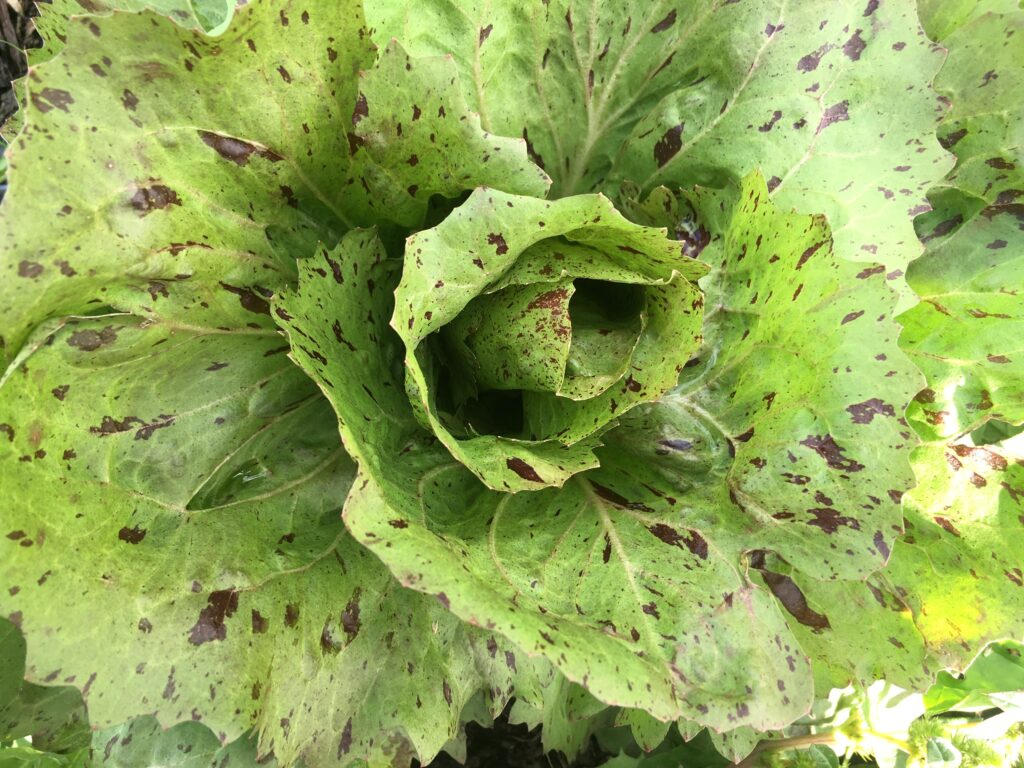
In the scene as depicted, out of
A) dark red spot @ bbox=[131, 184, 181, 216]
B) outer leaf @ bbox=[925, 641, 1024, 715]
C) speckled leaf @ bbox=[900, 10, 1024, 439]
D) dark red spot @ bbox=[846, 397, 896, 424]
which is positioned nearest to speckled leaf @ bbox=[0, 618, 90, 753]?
dark red spot @ bbox=[131, 184, 181, 216]

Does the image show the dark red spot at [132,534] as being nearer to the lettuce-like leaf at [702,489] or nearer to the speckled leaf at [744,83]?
the lettuce-like leaf at [702,489]

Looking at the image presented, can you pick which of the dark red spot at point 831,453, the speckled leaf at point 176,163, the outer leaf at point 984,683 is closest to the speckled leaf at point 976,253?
the dark red spot at point 831,453

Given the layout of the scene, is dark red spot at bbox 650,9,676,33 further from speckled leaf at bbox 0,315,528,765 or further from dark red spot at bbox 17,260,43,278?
dark red spot at bbox 17,260,43,278

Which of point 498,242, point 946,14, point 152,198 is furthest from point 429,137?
point 946,14

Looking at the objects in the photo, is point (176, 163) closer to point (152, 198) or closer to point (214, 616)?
point (152, 198)

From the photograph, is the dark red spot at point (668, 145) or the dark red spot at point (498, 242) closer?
the dark red spot at point (498, 242)

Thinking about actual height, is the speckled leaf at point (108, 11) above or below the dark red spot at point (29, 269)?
above

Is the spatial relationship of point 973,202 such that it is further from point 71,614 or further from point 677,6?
point 71,614

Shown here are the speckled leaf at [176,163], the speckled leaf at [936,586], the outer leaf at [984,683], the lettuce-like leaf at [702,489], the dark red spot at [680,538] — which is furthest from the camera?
the outer leaf at [984,683]
